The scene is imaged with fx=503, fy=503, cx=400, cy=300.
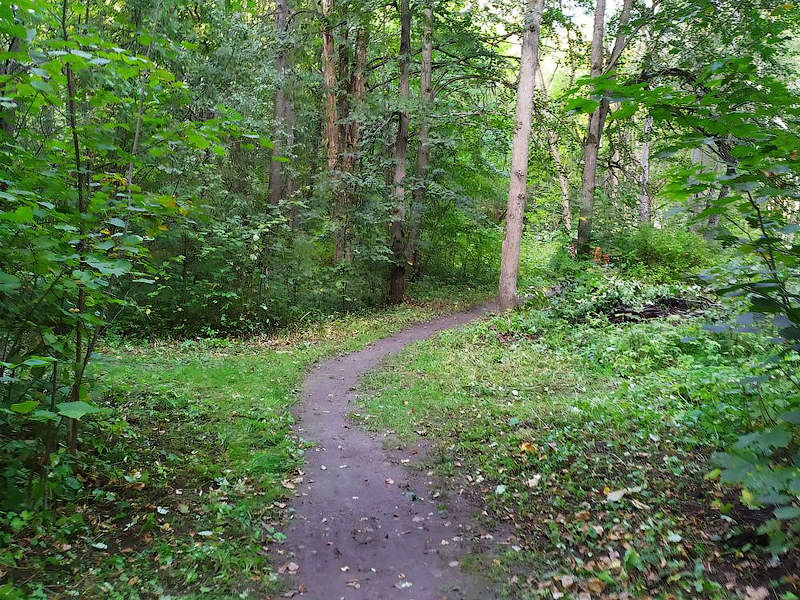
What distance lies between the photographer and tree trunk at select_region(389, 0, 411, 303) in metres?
Answer: 15.2

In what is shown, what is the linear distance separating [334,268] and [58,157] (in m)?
11.4

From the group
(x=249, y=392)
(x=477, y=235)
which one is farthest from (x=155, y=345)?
(x=477, y=235)

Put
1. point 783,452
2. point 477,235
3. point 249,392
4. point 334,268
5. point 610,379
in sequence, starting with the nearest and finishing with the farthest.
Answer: point 783,452 → point 610,379 → point 249,392 → point 334,268 → point 477,235

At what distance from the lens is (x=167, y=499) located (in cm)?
471

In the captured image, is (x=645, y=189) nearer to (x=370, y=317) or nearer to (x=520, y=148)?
(x=520, y=148)

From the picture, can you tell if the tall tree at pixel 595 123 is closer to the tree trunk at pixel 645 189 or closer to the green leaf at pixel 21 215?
the tree trunk at pixel 645 189

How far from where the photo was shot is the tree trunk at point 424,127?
1474 centimetres

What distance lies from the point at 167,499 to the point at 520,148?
1111cm

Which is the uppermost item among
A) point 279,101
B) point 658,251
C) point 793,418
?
point 279,101

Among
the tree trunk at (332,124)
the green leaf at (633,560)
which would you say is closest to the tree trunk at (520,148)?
the tree trunk at (332,124)

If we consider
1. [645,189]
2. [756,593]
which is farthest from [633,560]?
[645,189]

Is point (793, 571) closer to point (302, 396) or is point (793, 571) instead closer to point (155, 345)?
Answer: point (302, 396)

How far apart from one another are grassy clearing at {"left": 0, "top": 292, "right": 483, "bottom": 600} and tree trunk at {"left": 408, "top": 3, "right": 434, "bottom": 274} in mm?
9470

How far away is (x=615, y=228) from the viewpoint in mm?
16344
